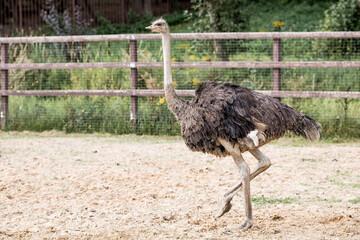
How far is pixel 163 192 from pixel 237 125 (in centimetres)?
151

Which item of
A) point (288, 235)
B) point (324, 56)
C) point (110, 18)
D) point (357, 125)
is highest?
point (110, 18)

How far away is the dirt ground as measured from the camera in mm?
4664

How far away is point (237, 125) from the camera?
15.0 feet

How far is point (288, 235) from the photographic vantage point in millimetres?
4492

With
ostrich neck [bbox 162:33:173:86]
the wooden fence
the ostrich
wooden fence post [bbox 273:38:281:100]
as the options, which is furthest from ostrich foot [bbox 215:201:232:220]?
wooden fence post [bbox 273:38:281:100]

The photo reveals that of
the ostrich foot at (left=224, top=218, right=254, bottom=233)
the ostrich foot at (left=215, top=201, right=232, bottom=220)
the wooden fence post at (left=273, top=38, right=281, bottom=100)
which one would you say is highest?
the wooden fence post at (left=273, top=38, right=281, bottom=100)

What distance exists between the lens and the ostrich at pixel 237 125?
459cm

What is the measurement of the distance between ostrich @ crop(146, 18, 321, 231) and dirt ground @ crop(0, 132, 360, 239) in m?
0.43

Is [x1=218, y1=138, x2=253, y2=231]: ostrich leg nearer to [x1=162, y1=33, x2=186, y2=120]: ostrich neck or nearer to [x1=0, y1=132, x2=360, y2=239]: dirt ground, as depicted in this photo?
[x1=0, y1=132, x2=360, y2=239]: dirt ground

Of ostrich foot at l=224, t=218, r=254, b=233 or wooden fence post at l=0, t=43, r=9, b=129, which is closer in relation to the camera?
ostrich foot at l=224, t=218, r=254, b=233

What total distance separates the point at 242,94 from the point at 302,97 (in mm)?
4256

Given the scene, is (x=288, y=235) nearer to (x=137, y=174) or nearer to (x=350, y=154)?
(x=137, y=174)

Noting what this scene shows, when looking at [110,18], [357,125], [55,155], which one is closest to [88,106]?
[55,155]

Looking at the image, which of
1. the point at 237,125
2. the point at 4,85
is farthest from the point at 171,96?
the point at 4,85
